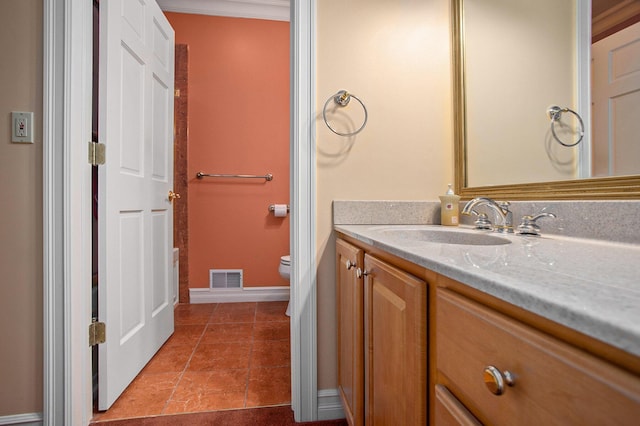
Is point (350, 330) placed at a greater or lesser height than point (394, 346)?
lesser

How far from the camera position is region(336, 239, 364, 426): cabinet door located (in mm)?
930

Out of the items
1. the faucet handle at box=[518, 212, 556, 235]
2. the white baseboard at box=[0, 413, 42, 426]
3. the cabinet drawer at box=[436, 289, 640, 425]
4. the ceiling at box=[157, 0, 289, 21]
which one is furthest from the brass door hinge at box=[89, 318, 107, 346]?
the ceiling at box=[157, 0, 289, 21]

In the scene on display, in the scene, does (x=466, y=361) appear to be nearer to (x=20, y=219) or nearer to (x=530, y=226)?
(x=530, y=226)

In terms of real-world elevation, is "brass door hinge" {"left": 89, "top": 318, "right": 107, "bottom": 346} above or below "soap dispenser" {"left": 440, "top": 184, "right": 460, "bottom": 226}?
below

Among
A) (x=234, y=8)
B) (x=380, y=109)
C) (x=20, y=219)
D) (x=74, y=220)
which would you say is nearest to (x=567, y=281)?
(x=380, y=109)

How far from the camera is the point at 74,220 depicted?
1.20m

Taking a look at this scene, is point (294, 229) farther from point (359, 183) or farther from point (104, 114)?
point (104, 114)

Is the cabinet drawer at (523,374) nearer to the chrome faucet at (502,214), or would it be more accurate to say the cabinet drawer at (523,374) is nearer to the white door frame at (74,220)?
the chrome faucet at (502,214)

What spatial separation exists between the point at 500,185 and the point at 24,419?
2032 millimetres

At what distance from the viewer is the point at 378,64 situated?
1376 millimetres

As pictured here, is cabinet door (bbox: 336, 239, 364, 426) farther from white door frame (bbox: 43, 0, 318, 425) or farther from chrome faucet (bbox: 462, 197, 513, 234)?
chrome faucet (bbox: 462, 197, 513, 234)

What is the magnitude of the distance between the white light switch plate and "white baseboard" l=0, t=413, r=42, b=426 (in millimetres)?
1043

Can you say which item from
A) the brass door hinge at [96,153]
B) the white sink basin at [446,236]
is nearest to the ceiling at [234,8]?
the brass door hinge at [96,153]

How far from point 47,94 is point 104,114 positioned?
19cm
